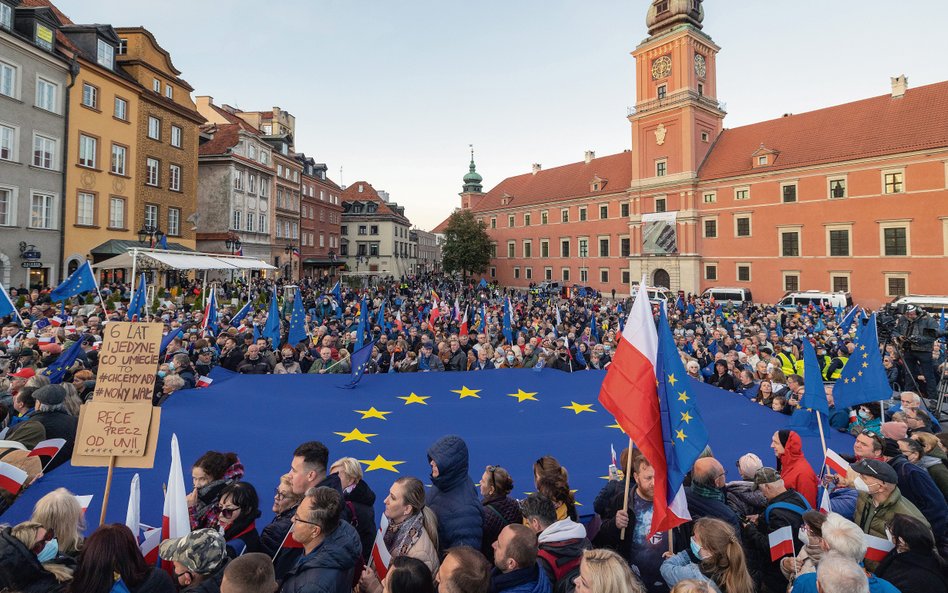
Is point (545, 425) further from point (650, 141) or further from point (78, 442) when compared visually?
point (650, 141)

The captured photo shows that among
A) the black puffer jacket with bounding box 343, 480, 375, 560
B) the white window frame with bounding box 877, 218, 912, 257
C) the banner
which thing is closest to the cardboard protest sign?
the black puffer jacket with bounding box 343, 480, 375, 560

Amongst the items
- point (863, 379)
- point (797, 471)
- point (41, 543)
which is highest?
point (863, 379)

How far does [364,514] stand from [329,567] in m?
0.96

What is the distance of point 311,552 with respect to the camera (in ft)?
10.4

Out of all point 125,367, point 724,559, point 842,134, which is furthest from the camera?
point 842,134

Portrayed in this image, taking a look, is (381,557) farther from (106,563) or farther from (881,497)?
(881,497)

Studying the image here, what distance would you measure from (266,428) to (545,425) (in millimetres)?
3895

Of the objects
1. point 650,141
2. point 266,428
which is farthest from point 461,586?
point 650,141

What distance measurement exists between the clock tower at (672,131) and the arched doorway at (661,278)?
0.10 metres

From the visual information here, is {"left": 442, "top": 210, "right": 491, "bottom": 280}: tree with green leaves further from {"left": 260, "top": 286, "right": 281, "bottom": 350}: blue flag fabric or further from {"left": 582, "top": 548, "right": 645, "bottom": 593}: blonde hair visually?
{"left": 582, "top": 548, "right": 645, "bottom": 593}: blonde hair

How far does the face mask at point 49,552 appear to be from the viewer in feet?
9.97

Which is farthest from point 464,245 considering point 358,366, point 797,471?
point 797,471

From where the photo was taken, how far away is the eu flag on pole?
6.54m

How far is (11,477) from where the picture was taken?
4.16 meters
